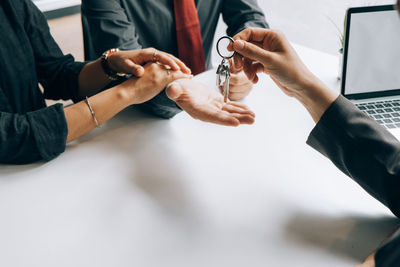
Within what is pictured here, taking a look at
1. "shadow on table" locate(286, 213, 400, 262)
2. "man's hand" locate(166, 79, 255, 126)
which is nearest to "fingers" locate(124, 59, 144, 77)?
"man's hand" locate(166, 79, 255, 126)

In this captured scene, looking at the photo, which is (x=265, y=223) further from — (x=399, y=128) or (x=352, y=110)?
(x=399, y=128)

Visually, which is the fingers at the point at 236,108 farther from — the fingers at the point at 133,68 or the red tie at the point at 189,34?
the red tie at the point at 189,34

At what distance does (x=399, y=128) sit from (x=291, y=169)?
396 millimetres

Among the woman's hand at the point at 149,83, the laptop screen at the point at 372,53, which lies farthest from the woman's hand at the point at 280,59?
the laptop screen at the point at 372,53

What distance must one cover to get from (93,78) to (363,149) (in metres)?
0.82

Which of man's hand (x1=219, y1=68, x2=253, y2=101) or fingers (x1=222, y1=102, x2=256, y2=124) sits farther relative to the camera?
man's hand (x1=219, y1=68, x2=253, y2=101)

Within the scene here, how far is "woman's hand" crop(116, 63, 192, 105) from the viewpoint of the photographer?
3.18 feet

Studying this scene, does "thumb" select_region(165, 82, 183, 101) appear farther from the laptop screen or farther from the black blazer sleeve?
the laptop screen

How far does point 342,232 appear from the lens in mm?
681

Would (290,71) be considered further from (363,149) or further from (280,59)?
(363,149)

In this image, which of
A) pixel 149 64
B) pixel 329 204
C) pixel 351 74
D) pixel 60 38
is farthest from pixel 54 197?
pixel 60 38

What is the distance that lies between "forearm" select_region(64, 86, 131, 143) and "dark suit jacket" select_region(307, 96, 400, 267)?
0.52m

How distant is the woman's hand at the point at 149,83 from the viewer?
970 millimetres

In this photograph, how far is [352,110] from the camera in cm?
74
